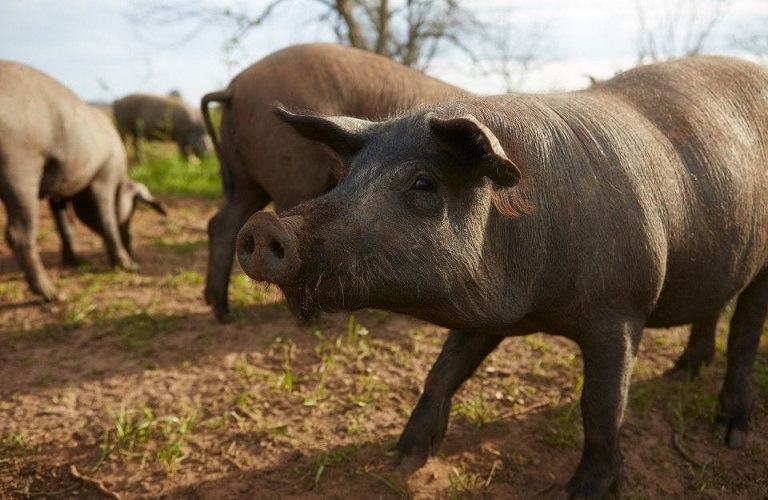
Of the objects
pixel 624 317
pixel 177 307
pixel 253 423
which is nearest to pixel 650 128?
pixel 624 317

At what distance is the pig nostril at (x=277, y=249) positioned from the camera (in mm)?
1857

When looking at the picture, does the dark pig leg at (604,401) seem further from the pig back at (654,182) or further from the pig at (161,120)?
the pig at (161,120)

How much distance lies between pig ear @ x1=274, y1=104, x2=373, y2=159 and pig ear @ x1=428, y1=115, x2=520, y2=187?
0.32 metres

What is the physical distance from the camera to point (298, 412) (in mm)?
3514

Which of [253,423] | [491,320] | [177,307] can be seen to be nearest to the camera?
[491,320]

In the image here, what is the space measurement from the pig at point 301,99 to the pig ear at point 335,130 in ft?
5.00

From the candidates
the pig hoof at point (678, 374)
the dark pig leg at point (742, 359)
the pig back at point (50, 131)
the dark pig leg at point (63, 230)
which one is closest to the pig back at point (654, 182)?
the dark pig leg at point (742, 359)

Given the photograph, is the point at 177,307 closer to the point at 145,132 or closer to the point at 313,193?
the point at 313,193

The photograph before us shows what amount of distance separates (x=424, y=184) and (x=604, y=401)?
122 cm

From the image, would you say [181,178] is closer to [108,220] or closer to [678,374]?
[108,220]

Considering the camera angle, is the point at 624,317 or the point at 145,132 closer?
the point at 624,317

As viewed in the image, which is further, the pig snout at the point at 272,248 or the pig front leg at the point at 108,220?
the pig front leg at the point at 108,220

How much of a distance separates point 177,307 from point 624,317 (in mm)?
3805

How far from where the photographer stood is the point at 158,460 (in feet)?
10.0
